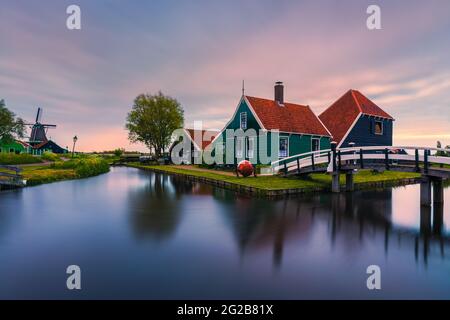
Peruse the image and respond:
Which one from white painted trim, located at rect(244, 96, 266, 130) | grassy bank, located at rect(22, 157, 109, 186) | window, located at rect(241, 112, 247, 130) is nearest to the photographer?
grassy bank, located at rect(22, 157, 109, 186)

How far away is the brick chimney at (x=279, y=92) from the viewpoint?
28.0 meters

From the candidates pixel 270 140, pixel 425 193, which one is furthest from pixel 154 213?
pixel 270 140

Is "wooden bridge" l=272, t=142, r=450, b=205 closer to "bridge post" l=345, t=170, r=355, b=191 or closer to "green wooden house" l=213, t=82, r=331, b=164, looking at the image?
"bridge post" l=345, t=170, r=355, b=191

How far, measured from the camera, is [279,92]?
2816cm

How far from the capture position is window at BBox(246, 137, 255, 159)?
2509 cm

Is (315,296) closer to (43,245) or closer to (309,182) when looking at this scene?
(43,245)

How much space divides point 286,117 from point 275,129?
2.99m

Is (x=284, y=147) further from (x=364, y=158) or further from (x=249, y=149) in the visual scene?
(x=364, y=158)

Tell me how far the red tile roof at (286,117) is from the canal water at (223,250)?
12.3m

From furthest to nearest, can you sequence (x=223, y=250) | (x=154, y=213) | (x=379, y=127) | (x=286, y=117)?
(x=379, y=127) → (x=286, y=117) → (x=154, y=213) → (x=223, y=250)

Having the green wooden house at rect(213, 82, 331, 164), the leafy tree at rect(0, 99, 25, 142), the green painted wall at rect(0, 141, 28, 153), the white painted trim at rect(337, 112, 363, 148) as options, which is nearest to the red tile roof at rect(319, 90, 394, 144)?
the white painted trim at rect(337, 112, 363, 148)
